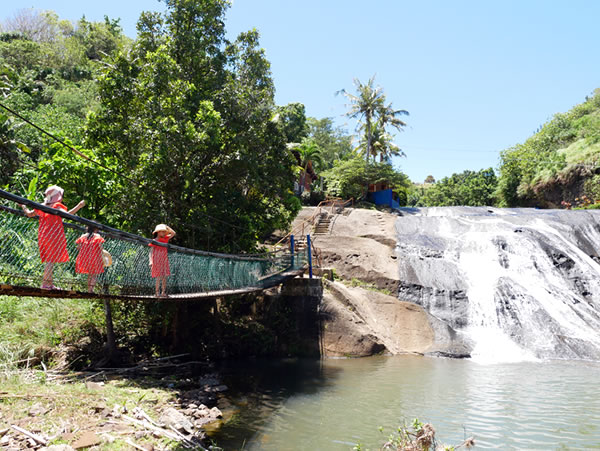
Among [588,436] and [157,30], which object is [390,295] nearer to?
[588,436]

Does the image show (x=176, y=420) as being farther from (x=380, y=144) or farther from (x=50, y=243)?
(x=380, y=144)

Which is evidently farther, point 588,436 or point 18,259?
point 588,436

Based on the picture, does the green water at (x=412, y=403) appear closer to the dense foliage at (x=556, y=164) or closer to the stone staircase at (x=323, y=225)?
the stone staircase at (x=323, y=225)

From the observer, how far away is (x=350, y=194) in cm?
2758

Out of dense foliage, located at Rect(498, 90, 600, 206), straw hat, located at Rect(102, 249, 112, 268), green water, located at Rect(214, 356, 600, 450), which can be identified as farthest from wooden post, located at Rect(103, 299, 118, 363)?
dense foliage, located at Rect(498, 90, 600, 206)

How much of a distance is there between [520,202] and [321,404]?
27.2 metres

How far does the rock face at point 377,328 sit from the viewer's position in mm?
11273

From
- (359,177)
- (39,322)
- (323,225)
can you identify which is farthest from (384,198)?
(39,322)

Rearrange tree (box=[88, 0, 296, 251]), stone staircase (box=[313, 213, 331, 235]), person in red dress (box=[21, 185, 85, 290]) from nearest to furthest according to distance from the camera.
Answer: person in red dress (box=[21, 185, 85, 290]) → tree (box=[88, 0, 296, 251]) → stone staircase (box=[313, 213, 331, 235])

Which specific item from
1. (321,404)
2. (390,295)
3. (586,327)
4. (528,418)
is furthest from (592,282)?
(321,404)

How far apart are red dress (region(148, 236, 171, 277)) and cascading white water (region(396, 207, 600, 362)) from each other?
27.7ft

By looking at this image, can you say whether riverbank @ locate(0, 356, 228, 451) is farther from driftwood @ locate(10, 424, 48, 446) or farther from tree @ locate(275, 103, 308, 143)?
tree @ locate(275, 103, 308, 143)

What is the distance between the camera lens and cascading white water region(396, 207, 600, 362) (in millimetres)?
11172

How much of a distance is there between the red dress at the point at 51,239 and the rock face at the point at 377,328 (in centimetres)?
844
